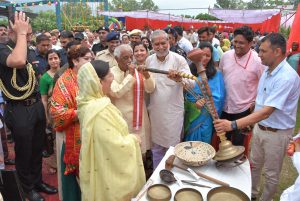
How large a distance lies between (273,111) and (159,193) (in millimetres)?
1450

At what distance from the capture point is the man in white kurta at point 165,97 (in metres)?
3.06

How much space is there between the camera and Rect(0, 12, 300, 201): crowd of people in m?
1.98

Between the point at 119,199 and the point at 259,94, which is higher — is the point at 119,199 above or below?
below

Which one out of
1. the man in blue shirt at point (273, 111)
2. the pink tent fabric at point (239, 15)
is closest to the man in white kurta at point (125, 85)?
the man in blue shirt at point (273, 111)

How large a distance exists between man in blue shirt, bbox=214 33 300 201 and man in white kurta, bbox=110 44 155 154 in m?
1.06

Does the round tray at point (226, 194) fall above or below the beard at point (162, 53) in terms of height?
below

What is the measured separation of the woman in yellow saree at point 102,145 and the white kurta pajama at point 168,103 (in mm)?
1106

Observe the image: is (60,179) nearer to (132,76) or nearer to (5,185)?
(5,185)

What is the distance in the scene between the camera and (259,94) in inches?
109

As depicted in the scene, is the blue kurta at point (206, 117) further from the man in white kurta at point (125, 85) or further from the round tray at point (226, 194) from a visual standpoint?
the round tray at point (226, 194)

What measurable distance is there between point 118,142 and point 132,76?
113 centimetres

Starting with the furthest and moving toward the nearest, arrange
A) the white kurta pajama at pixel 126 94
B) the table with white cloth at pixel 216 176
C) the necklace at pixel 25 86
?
the white kurta pajama at pixel 126 94 < the necklace at pixel 25 86 < the table with white cloth at pixel 216 176

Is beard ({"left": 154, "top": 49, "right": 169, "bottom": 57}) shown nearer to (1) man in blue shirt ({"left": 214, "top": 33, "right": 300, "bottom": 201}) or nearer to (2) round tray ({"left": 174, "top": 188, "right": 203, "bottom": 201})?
(1) man in blue shirt ({"left": 214, "top": 33, "right": 300, "bottom": 201})

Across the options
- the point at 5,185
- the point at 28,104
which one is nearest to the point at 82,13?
the point at 28,104
